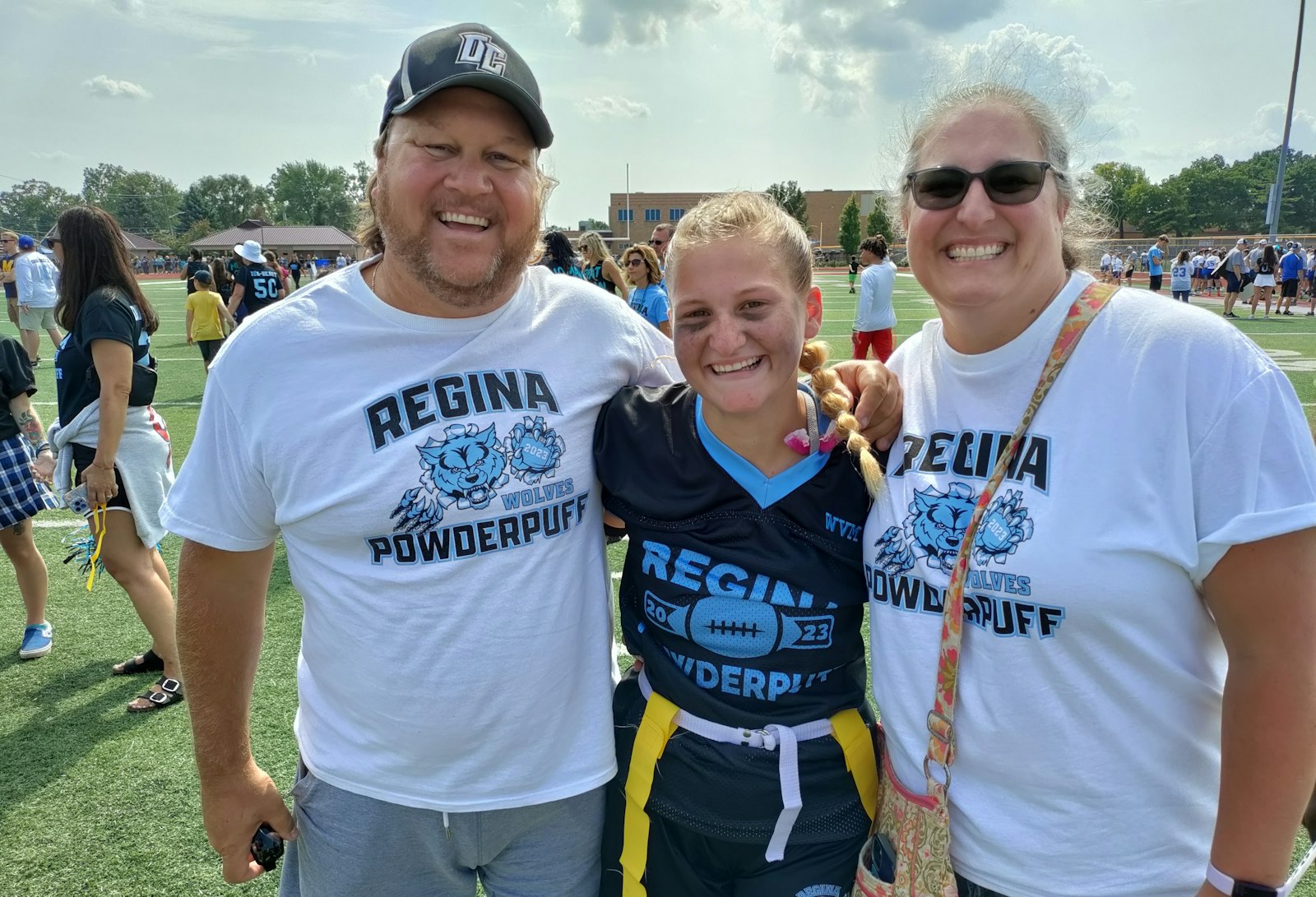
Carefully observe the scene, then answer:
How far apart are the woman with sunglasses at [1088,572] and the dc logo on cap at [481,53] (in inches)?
38.5

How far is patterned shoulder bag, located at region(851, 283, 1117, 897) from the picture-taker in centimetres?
147

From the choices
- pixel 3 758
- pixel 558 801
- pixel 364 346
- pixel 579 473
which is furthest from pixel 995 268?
pixel 3 758

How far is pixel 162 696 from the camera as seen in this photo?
4.11 metres

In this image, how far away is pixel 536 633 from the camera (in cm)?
174

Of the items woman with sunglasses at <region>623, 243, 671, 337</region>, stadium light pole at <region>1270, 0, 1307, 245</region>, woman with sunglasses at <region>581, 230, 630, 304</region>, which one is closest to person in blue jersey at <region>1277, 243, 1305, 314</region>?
stadium light pole at <region>1270, 0, 1307, 245</region>

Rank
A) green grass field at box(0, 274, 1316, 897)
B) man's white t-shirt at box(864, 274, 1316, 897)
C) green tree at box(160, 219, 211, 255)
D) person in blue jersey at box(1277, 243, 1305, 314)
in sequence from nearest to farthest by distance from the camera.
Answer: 1. man's white t-shirt at box(864, 274, 1316, 897)
2. green grass field at box(0, 274, 1316, 897)
3. person in blue jersey at box(1277, 243, 1305, 314)
4. green tree at box(160, 219, 211, 255)

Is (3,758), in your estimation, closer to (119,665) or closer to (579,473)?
(119,665)

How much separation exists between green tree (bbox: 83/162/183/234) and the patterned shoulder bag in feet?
437

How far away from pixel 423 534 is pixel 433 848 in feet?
2.42

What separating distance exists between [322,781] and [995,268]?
6.11ft

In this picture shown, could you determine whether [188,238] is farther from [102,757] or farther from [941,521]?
[941,521]

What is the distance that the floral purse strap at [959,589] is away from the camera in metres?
1.46

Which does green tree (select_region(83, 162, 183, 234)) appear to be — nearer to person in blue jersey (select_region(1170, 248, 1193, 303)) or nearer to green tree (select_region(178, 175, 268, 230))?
green tree (select_region(178, 175, 268, 230))

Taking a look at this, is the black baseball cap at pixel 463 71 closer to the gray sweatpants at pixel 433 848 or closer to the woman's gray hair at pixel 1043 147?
the woman's gray hair at pixel 1043 147
